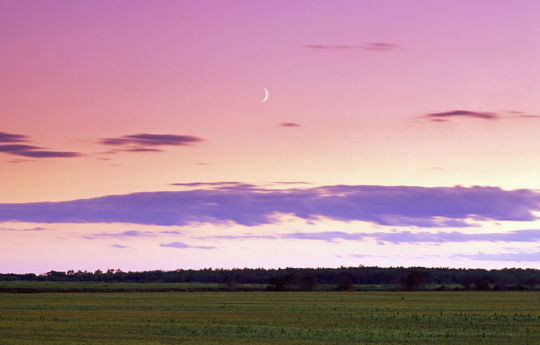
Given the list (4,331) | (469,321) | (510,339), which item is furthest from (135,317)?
(510,339)

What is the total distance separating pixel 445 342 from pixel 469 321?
1841cm

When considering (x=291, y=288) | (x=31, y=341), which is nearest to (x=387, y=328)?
(x=31, y=341)

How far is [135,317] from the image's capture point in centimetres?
6381

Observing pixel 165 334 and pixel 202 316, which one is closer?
pixel 165 334

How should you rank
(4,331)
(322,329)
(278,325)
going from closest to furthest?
(4,331), (322,329), (278,325)

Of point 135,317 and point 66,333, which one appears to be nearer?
point 66,333

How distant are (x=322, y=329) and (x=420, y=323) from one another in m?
10.2

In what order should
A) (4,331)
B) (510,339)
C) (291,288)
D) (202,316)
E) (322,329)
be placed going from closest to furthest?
(510,339) < (4,331) < (322,329) < (202,316) < (291,288)

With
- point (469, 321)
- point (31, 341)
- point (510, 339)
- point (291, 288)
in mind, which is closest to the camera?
point (31, 341)

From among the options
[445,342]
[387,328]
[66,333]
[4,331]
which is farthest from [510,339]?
[4,331]

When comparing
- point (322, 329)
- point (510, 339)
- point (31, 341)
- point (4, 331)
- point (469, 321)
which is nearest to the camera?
point (31, 341)

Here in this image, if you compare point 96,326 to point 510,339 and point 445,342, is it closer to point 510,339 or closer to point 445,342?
point 445,342

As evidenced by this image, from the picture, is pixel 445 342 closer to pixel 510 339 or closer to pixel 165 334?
pixel 510 339

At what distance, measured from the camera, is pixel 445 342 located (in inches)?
1731
